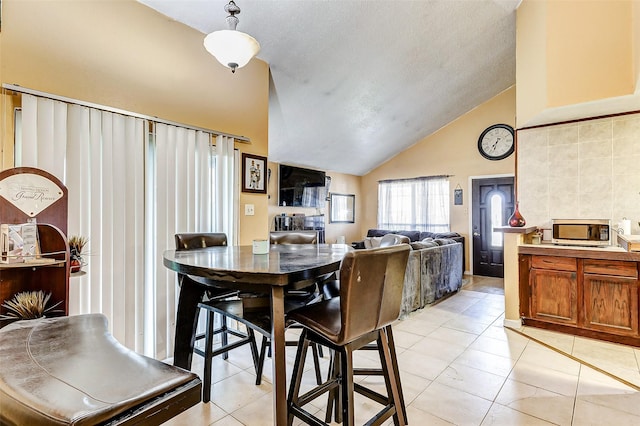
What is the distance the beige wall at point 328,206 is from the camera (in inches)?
238

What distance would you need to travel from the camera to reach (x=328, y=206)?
7.30 metres

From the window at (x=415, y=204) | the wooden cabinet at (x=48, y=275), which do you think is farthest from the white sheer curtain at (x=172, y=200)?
the window at (x=415, y=204)

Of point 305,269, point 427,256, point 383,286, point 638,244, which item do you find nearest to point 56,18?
point 305,269

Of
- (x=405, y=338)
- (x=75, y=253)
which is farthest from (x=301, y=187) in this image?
(x=75, y=253)

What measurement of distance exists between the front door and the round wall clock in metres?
0.48

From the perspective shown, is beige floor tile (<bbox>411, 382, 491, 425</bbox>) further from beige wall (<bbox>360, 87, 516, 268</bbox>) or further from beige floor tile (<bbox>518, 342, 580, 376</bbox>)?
beige wall (<bbox>360, 87, 516, 268</bbox>)

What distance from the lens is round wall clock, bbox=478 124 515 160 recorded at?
19.3 ft

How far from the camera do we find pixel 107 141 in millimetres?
2238

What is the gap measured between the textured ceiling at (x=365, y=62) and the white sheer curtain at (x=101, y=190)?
43.6 inches

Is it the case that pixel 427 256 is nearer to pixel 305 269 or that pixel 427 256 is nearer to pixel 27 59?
pixel 305 269

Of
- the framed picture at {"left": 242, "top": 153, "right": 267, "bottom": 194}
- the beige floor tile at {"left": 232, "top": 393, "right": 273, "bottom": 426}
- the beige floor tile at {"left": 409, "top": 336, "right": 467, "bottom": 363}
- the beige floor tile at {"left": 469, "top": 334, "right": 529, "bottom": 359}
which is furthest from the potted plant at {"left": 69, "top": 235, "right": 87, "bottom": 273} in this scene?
the beige floor tile at {"left": 469, "top": 334, "right": 529, "bottom": 359}

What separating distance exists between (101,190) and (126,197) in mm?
167

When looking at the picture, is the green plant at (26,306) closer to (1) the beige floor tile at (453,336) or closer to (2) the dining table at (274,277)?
(2) the dining table at (274,277)

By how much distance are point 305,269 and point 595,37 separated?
3457 mm
